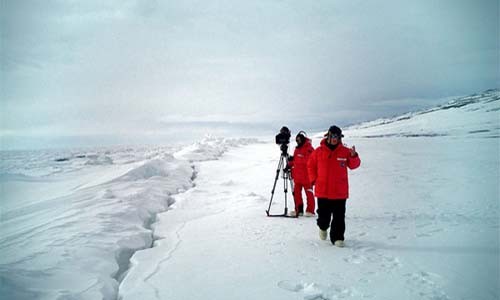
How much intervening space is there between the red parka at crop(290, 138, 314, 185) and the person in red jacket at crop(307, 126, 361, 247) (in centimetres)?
164

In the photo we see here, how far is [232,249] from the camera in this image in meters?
Answer: 4.38

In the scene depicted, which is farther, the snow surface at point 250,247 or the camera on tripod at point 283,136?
the camera on tripod at point 283,136

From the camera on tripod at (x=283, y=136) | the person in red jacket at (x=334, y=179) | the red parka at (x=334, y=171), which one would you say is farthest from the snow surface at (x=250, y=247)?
the camera on tripod at (x=283, y=136)

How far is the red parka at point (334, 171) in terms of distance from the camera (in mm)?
4418

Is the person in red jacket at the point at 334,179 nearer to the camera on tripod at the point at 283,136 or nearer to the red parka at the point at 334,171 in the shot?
the red parka at the point at 334,171

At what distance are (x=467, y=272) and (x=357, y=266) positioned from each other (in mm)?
1166

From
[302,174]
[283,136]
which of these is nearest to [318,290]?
[302,174]

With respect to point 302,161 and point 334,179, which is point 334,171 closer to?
point 334,179

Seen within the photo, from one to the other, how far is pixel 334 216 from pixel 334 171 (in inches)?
27.4

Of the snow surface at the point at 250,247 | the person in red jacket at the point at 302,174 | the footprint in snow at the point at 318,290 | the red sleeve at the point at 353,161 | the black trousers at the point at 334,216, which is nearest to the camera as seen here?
the footprint in snow at the point at 318,290

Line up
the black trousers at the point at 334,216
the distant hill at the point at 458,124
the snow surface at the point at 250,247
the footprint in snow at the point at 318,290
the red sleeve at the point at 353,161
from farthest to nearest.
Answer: the distant hill at the point at 458,124
the red sleeve at the point at 353,161
the black trousers at the point at 334,216
the snow surface at the point at 250,247
the footprint in snow at the point at 318,290

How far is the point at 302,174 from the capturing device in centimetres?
628

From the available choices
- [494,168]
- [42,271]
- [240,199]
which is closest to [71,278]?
[42,271]

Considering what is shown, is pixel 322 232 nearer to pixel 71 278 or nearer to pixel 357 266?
pixel 357 266
